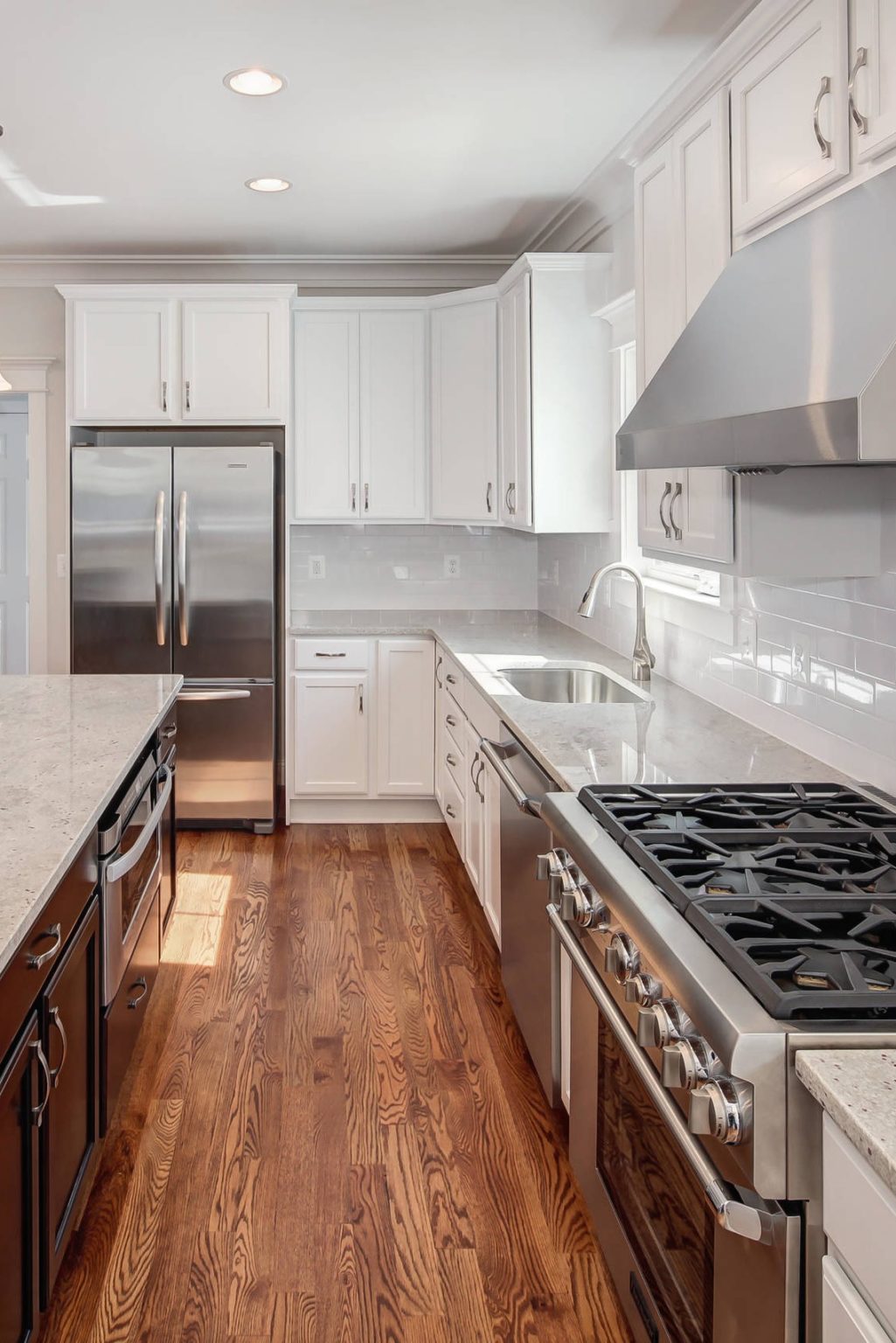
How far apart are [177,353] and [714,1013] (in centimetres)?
448

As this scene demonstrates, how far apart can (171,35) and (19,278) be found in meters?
2.88

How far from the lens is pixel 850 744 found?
2.26 metres

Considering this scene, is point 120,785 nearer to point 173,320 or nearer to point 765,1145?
point 765,1145

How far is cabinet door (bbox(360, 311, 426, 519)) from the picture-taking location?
17.0 ft

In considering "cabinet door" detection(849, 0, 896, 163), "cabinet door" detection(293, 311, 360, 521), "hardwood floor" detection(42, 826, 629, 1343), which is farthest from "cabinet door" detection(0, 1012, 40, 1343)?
"cabinet door" detection(293, 311, 360, 521)

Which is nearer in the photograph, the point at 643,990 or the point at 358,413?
the point at 643,990

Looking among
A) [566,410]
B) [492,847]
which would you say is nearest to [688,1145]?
[492,847]

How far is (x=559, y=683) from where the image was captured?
3.85 m

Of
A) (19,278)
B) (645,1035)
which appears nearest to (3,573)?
(19,278)

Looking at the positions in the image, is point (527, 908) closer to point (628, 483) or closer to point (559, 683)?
point (559, 683)

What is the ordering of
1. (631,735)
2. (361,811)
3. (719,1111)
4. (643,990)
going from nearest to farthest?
(719,1111) → (643,990) → (631,735) → (361,811)

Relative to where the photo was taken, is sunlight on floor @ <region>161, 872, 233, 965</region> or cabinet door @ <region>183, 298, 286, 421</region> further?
cabinet door @ <region>183, 298, 286, 421</region>

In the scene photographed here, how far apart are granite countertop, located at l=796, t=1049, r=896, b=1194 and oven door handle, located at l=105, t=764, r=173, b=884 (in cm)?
155

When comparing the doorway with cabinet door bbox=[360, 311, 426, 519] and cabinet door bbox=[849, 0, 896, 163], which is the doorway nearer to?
cabinet door bbox=[360, 311, 426, 519]
